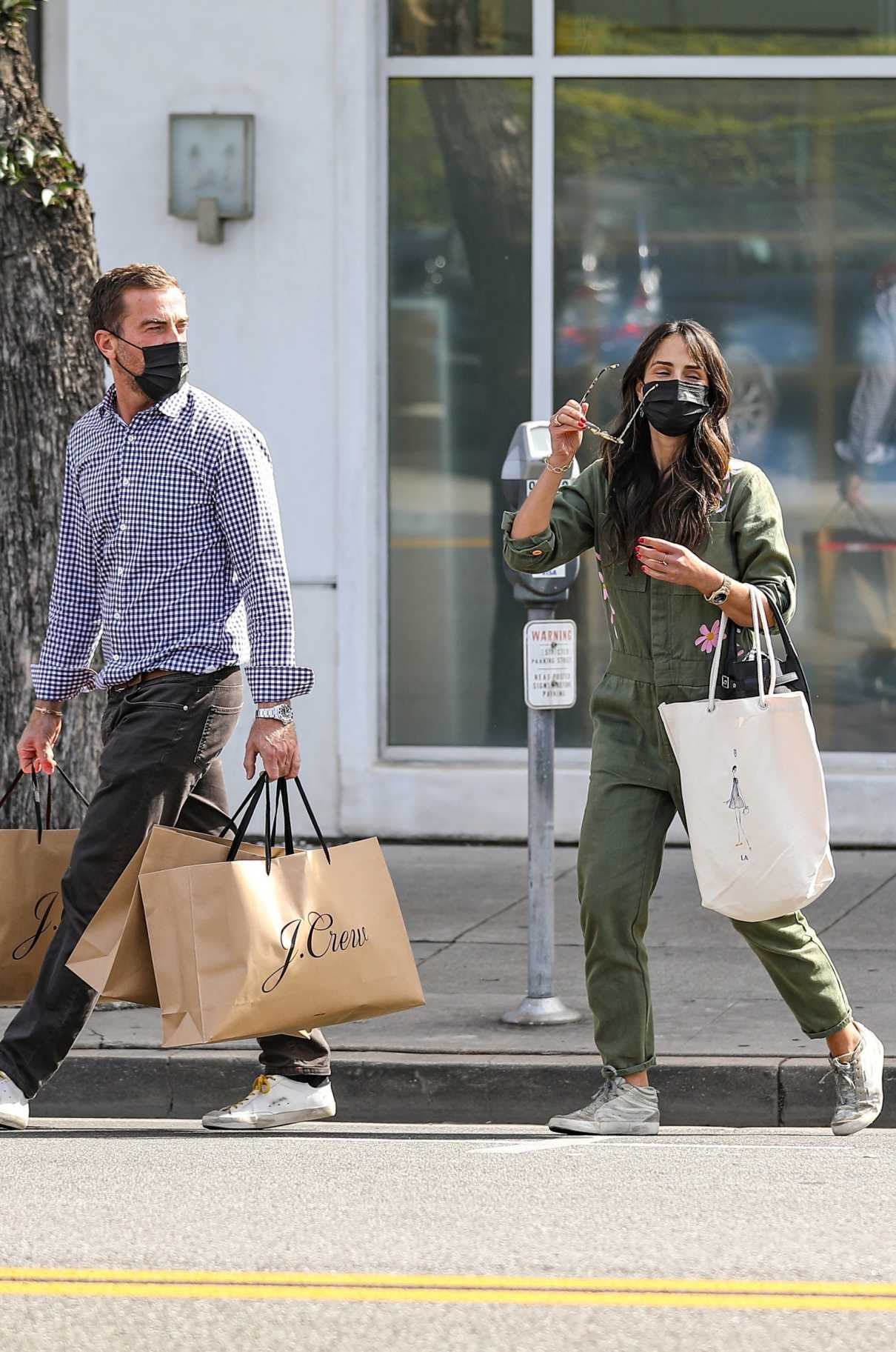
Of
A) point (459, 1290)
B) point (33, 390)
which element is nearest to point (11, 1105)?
point (459, 1290)

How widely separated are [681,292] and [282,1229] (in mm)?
6269

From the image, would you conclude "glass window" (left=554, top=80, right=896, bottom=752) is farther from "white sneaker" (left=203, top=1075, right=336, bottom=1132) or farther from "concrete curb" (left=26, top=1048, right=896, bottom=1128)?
"white sneaker" (left=203, top=1075, right=336, bottom=1132)

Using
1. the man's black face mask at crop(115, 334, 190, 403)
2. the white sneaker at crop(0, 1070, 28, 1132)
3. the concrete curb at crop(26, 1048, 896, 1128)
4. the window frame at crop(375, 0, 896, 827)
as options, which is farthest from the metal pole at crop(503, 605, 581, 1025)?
the window frame at crop(375, 0, 896, 827)

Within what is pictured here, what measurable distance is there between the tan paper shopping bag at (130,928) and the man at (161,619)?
0.18 meters

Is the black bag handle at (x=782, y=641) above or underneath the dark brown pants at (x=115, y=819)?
above

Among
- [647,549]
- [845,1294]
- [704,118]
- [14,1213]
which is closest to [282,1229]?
[14,1213]

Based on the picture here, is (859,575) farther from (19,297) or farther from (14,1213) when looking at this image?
(14,1213)

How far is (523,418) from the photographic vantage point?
9.62m

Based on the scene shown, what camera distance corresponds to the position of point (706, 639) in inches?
192

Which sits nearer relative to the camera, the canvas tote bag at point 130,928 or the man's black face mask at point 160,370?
the canvas tote bag at point 130,928

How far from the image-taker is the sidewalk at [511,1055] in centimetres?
553

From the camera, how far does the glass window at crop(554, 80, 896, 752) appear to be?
30.9 ft

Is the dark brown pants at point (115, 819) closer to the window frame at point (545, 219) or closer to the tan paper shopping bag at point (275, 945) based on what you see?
the tan paper shopping bag at point (275, 945)

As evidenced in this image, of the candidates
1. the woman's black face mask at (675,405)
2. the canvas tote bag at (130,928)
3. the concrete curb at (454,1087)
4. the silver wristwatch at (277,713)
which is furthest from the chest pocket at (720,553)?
the concrete curb at (454,1087)
